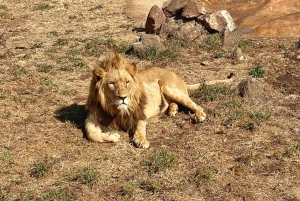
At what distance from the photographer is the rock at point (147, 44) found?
36.2ft

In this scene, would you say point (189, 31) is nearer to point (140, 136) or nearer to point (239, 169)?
point (140, 136)

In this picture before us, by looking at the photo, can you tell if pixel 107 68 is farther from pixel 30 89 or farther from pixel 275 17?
pixel 275 17

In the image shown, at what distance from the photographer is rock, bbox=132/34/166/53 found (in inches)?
435

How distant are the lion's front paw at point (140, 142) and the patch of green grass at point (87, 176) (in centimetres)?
92

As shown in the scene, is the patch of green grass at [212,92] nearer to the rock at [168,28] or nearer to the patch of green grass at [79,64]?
the patch of green grass at [79,64]

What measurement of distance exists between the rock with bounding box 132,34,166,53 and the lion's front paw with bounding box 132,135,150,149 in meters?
4.62

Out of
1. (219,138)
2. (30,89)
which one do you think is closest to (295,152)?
(219,138)

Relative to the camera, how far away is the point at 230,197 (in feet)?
17.6

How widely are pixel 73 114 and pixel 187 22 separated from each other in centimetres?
538

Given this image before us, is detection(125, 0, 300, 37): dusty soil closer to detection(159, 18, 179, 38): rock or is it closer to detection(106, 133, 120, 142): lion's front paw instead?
detection(159, 18, 179, 38): rock

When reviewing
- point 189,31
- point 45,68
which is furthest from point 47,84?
point 189,31

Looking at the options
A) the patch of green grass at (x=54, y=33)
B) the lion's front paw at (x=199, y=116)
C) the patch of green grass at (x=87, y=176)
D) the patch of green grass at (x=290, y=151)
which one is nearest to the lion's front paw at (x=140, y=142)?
the patch of green grass at (x=87, y=176)

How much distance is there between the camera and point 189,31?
11883mm

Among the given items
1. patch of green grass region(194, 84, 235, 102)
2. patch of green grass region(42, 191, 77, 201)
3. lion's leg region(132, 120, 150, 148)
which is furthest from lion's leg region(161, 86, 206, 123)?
patch of green grass region(42, 191, 77, 201)
